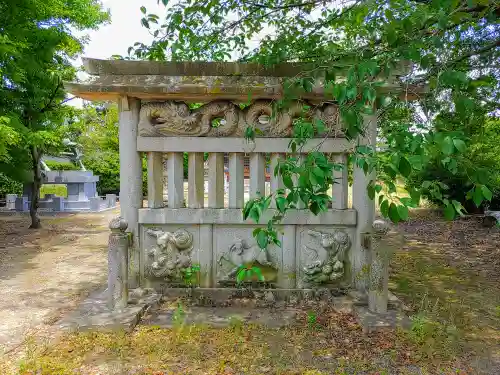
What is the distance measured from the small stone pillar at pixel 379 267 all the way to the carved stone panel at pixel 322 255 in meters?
0.52

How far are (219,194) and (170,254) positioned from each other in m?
0.88

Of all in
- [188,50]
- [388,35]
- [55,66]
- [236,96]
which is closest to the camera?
[388,35]

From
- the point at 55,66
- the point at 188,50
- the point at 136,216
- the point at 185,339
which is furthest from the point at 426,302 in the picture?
the point at 55,66

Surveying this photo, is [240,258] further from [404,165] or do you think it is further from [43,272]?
[43,272]

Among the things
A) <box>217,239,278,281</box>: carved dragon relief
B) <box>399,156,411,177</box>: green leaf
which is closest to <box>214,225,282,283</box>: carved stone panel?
<box>217,239,278,281</box>: carved dragon relief

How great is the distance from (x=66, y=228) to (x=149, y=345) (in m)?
9.40

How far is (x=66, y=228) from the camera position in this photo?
1169 centimetres

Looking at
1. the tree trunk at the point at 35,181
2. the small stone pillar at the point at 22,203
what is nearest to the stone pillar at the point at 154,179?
the tree trunk at the point at 35,181

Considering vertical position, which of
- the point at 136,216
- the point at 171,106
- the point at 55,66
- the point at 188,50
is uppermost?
the point at 55,66

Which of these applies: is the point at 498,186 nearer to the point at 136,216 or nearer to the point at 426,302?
the point at 426,302

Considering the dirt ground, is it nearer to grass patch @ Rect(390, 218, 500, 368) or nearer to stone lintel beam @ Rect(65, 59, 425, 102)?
stone lintel beam @ Rect(65, 59, 425, 102)

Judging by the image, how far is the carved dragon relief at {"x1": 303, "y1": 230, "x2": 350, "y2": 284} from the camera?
4.44 metres

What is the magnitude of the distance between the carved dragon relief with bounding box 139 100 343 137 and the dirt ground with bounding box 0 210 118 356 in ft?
7.71

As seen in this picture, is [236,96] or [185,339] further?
[236,96]
